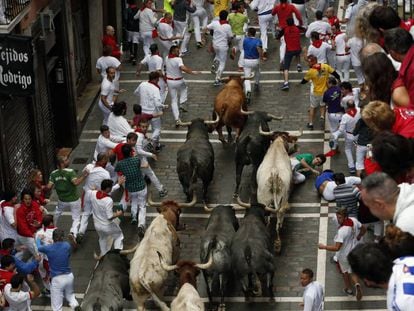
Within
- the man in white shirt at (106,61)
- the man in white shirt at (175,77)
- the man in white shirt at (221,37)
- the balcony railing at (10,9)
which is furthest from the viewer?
the man in white shirt at (221,37)

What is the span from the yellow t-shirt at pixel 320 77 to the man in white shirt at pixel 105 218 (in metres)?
7.02

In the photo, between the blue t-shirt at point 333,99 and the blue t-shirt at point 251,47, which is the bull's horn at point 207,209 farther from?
the blue t-shirt at point 251,47

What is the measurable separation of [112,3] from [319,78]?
922 centimetres

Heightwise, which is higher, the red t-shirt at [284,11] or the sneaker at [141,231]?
the red t-shirt at [284,11]

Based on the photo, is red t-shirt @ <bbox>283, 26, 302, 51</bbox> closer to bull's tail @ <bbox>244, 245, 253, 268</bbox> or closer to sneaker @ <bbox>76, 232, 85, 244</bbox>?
sneaker @ <bbox>76, 232, 85, 244</bbox>

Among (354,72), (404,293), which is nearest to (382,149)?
(404,293)

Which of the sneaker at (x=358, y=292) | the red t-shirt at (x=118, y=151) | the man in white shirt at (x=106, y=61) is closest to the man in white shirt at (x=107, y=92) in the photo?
the man in white shirt at (x=106, y=61)

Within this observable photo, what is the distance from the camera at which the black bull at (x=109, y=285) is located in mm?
16578

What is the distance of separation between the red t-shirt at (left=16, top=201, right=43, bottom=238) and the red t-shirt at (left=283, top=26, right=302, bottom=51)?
10607mm

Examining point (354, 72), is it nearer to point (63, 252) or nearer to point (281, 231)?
point (281, 231)

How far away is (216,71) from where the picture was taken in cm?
2927

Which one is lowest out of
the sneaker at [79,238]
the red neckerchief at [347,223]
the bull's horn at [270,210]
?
A: the sneaker at [79,238]

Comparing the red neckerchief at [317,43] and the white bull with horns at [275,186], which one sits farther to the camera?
the red neckerchief at [317,43]

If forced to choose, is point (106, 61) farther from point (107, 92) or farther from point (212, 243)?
point (212, 243)
